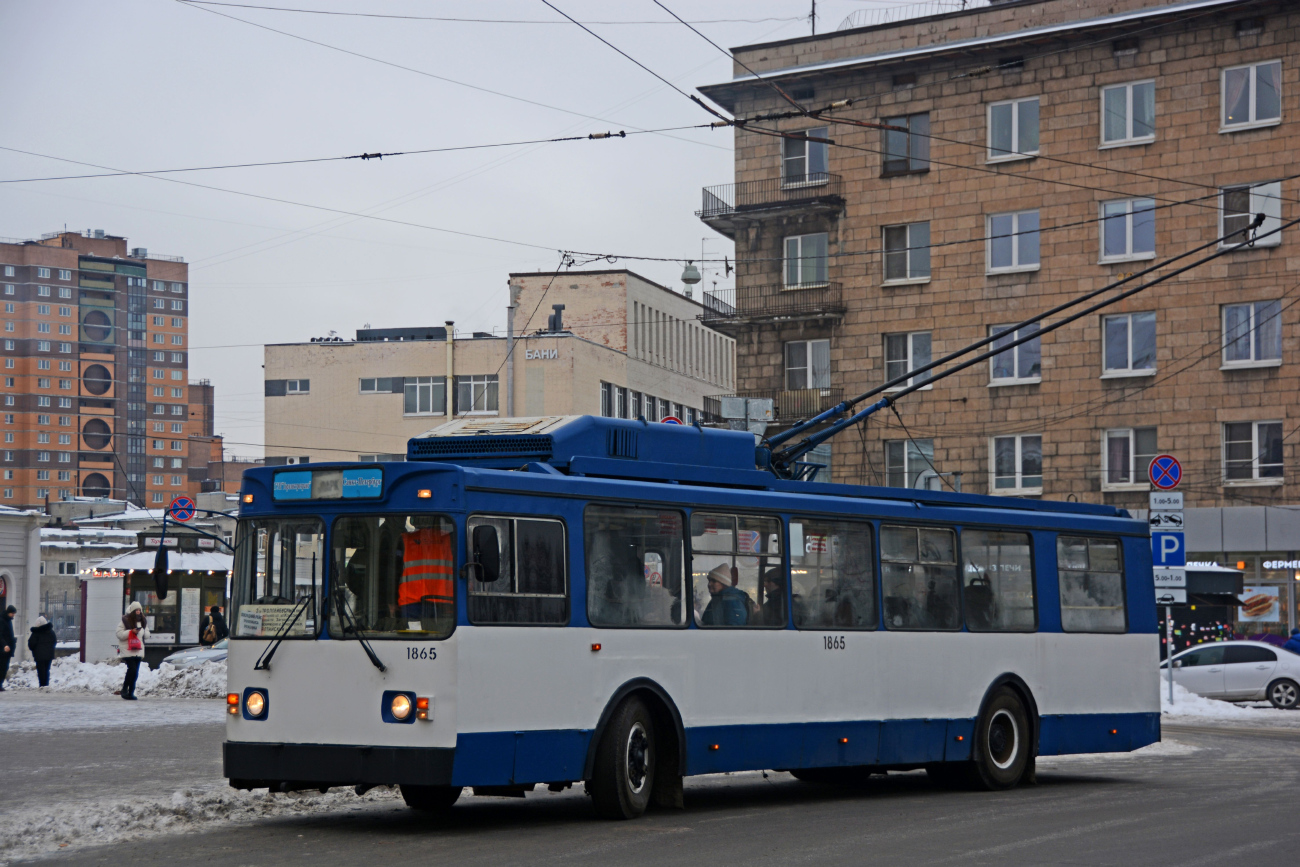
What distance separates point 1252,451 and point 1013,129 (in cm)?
1048

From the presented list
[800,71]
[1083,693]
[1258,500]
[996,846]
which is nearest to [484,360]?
[800,71]

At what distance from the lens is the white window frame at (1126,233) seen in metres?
42.6

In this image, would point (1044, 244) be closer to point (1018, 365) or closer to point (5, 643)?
point (1018, 365)

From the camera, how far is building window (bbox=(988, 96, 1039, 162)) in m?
44.1

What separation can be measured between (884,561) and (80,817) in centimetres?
696

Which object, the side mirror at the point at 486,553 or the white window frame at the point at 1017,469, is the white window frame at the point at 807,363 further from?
the side mirror at the point at 486,553

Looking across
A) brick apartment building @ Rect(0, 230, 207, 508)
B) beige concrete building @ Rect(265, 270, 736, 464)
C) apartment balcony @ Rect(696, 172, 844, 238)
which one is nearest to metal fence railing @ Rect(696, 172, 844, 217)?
apartment balcony @ Rect(696, 172, 844, 238)

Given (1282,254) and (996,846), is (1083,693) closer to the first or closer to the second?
(996,846)

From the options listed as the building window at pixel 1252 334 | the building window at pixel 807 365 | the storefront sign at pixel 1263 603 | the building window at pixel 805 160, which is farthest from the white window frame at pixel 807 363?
the storefront sign at pixel 1263 603

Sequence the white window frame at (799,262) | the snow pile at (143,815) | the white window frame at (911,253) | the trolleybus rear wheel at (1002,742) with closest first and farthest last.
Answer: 1. the snow pile at (143,815)
2. the trolleybus rear wheel at (1002,742)
3. the white window frame at (911,253)
4. the white window frame at (799,262)

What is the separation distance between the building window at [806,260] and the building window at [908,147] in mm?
2773

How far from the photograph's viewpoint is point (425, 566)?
11.1m

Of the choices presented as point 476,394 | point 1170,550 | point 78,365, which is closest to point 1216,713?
point 1170,550

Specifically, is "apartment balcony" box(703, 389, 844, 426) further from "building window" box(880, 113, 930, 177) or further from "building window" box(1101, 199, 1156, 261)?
"building window" box(1101, 199, 1156, 261)
